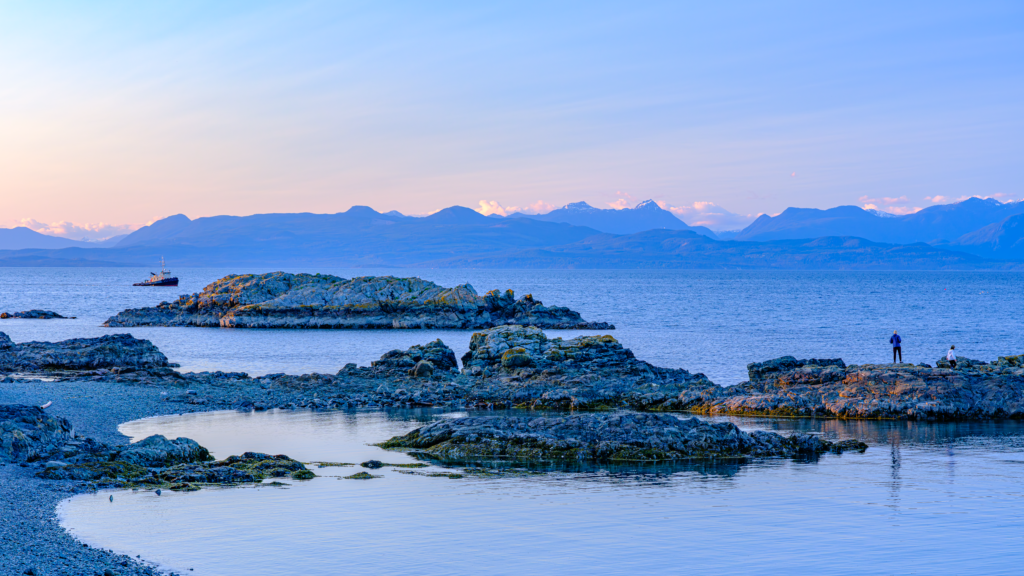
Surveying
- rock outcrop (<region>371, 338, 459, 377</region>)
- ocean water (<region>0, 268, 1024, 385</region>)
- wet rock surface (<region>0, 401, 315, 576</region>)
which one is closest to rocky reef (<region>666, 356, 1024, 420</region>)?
ocean water (<region>0, 268, 1024, 385</region>)

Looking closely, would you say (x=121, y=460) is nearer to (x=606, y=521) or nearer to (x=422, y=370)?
(x=606, y=521)

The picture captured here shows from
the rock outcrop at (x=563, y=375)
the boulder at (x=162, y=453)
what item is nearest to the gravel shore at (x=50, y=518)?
the boulder at (x=162, y=453)

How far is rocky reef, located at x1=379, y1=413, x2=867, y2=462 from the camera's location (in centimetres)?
2003

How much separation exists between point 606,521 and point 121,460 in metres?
9.97

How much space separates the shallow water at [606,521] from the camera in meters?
11.9

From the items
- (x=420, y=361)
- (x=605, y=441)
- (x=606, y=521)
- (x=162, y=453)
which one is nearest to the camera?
(x=606, y=521)

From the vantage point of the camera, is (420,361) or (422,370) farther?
(420,361)

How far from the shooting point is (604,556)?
1219cm

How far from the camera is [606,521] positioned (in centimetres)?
1422

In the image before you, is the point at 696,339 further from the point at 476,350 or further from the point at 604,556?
the point at 604,556

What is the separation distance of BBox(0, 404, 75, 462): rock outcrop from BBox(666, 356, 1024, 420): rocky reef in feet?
60.1

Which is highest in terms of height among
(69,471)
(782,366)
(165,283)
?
(165,283)

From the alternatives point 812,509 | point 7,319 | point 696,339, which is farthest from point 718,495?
point 7,319

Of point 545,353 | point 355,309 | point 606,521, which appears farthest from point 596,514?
point 355,309
